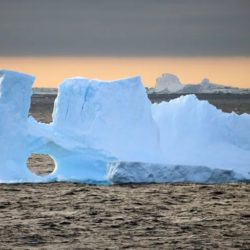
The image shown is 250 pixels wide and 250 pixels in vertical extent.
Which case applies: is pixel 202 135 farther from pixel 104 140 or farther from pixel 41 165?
pixel 41 165

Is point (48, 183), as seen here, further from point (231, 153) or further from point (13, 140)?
point (231, 153)

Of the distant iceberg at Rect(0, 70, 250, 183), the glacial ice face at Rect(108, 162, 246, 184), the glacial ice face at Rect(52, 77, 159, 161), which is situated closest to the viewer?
the glacial ice face at Rect(108, 162, 246, 184)

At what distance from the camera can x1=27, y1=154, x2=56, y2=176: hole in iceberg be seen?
70.9 feet

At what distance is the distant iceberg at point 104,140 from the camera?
60.1ft

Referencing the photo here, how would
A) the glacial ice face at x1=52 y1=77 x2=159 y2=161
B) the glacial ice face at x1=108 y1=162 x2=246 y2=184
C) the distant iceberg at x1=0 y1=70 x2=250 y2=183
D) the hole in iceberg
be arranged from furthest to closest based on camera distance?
the hole in iceberg → the glacial ice face at x1=52 y1=77 x2=159 y2=161 → the distant iceberg at x1=0 y1=70 x2=250 y2=183 → the glacial ice face at x1=108 y1=162 x2=246 y2=184

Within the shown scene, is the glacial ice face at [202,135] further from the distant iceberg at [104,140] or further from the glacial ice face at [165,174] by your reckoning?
the glacial ice face at [165,174]

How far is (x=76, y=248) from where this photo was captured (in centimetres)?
1211

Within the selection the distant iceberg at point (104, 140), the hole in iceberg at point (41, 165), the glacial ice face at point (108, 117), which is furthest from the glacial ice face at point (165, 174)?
the hole in iceberg at point (41, 165)

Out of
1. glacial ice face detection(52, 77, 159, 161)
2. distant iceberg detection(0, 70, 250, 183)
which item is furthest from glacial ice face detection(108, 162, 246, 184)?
glacial ice face detection(52, 77, 159, 161)

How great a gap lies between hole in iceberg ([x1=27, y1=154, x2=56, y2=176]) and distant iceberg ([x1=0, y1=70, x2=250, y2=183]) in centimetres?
204

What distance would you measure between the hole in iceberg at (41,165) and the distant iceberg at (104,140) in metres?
2.04

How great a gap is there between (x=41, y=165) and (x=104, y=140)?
5.04 metres

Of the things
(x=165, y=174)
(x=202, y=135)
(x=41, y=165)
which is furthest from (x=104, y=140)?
(x=41, y=165)

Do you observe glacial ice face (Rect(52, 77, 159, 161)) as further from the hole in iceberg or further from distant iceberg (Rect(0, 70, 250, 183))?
the hole in iceberg
